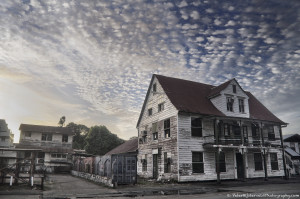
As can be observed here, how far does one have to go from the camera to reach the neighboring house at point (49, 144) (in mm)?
39344

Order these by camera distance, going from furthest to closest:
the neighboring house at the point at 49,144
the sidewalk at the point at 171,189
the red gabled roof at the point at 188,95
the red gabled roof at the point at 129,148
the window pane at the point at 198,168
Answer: the neighboring house at the point at 49,144 < the red gabled roof at the point at 129,148 < the red gabled roof at the point at 188,95 < the window pane at the point at 198,168 < the sidewalk at the point at 171,189

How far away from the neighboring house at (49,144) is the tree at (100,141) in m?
6.77

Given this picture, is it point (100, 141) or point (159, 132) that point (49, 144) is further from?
point (159, 132)

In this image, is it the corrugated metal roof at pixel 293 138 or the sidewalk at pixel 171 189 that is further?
the corrugated metal roof at pixel 293 138

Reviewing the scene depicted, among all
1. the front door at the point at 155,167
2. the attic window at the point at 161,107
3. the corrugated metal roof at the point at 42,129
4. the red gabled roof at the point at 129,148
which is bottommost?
the front door at the point at 155,167

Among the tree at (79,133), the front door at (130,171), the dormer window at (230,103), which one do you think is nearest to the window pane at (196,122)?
the dormer window at (230,103)

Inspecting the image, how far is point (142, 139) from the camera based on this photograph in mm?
27938

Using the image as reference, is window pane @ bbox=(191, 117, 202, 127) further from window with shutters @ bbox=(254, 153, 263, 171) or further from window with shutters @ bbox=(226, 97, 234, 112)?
window with shutters @ bbox=(254, 153, 263, 171)

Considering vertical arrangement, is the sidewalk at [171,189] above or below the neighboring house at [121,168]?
below

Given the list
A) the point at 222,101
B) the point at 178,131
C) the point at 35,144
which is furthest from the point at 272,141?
the point at 35,144

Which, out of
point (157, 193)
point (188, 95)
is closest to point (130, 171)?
point (157, 193)

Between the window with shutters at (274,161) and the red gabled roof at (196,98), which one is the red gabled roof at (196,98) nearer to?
the red gabled roof at (196,98)

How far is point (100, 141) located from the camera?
49812 mm

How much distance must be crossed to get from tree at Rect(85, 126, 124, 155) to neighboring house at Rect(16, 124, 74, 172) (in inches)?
267
